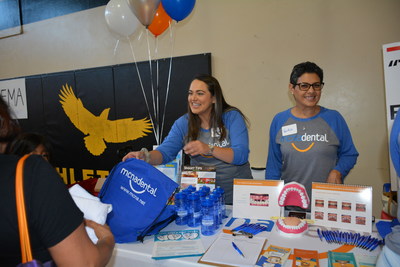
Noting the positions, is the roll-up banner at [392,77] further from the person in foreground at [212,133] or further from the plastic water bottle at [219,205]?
the plastic water bottle at [219,205]

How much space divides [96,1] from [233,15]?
2.06 metres

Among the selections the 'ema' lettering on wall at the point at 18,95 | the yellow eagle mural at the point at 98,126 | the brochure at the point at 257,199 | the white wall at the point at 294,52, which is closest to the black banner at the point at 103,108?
the yellow eagle mural at the point at 98,126

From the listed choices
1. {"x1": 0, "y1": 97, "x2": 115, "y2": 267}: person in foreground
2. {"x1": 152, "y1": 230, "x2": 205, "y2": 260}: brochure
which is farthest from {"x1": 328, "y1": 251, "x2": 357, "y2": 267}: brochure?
{"x1": 0, "y1": 97, "x2": 115, "y2": 267}: person in foreground

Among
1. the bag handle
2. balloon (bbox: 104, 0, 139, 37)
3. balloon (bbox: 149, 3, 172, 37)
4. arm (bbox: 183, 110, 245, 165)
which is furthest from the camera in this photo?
balloon (bbox: 104, 0, 139, 37)

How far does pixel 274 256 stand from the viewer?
3.44 ft

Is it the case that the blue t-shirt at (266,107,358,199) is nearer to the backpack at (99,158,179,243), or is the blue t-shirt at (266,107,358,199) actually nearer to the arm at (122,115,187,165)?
the arm at (122,115,187,165)

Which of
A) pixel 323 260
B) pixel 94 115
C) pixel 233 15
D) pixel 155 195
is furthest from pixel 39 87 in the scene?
pixel 323 260

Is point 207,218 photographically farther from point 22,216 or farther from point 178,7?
point 178,7

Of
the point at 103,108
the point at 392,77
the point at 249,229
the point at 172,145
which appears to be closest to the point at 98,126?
the point at 103,108

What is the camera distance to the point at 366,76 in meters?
2.75

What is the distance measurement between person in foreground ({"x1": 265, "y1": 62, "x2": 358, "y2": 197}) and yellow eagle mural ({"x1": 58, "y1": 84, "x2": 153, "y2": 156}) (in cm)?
236

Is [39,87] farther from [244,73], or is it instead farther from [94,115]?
[244,73]

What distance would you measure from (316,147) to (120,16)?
7.92 feet

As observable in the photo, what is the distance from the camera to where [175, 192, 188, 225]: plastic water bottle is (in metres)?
1.34
